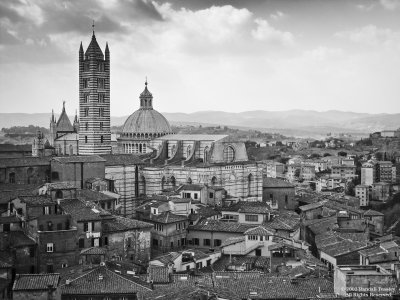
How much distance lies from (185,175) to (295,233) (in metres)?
18.8

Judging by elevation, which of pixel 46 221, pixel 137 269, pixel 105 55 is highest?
pixel 105 55

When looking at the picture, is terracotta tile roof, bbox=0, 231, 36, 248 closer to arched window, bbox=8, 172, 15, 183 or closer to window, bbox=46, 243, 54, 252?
window, bbox=46, 243, 54, 252

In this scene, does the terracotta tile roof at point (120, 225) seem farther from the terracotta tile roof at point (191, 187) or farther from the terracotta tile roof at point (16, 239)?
the terracotta tile roof at point (191, 187)

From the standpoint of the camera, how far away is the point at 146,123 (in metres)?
77.0

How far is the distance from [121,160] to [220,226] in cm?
1884

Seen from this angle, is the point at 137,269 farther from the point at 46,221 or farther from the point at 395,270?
the point at 395,270

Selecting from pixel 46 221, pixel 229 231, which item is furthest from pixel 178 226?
pixel 46 221

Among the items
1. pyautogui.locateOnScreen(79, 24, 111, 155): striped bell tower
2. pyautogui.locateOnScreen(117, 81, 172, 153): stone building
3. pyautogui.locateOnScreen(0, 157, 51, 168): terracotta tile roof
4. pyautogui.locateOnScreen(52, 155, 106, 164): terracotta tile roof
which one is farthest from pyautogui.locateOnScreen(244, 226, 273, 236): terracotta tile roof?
pyautogui.locateOnScreen(117, 81, 172, 153): stone building

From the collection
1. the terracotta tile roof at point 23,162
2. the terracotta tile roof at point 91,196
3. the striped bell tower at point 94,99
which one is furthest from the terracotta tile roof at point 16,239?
the striped bell tower at point 94,99

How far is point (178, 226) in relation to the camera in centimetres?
4834

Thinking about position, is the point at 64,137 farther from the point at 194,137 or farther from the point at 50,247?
the point at 50,247

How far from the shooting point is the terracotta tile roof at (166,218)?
47.5m

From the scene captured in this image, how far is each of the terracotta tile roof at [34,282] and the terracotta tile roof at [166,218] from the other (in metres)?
18.9

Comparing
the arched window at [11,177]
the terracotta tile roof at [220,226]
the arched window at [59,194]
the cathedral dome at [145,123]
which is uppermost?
the cathedral dome at [145,123]
